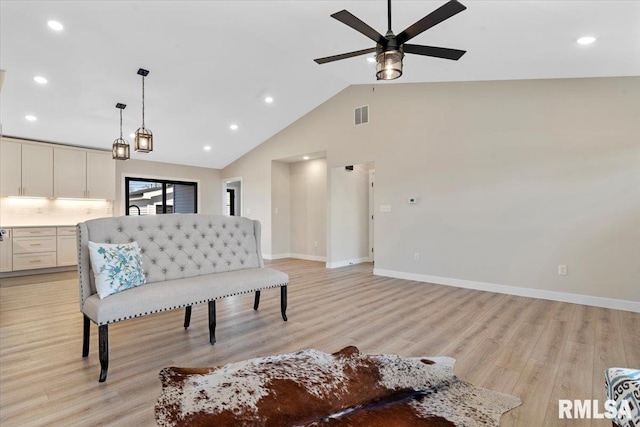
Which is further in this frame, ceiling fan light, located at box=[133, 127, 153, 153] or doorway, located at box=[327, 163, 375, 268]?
doorway, located at box=[327, 163, 375, 268]

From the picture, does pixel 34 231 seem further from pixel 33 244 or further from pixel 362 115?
pixel 362 115

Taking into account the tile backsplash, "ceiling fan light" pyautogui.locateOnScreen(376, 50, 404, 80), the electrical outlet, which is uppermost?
"ceiling fan light" pyautogui.locateOnScreen(376, 50, 404, 80)

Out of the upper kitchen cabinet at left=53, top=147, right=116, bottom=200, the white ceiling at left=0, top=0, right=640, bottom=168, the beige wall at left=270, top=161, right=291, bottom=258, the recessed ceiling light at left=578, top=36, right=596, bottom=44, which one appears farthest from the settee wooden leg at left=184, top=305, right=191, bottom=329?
the upper kitchen cabinet at left=53, top=147, right=116, bottom=200

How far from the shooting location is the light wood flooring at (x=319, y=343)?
6.13ft

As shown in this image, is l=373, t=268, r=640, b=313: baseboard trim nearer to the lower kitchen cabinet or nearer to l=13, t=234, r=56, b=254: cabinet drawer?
the lower kitchen cabinet

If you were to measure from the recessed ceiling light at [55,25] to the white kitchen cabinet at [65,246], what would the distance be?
13.3 ft

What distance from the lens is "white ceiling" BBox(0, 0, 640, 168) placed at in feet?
9.31

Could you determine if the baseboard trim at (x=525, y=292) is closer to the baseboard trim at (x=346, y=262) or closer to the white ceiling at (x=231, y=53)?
the baseboard trim at (x=346, y=262)

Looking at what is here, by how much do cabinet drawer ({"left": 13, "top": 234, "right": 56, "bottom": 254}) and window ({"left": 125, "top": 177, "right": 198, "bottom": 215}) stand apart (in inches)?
72.4

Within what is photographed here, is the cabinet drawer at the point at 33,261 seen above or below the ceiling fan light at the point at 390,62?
below

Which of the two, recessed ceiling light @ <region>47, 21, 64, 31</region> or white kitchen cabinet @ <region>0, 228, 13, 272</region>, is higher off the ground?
recessed ceiling light @ <region>47, 21, 64, 31</region>

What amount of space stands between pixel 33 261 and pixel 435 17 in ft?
24.4

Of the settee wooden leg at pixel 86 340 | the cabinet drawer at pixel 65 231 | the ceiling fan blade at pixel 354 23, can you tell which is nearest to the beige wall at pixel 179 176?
the cabinet drawer at pixel 65 231

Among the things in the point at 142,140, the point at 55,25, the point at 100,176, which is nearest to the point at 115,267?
the point at 142,140
